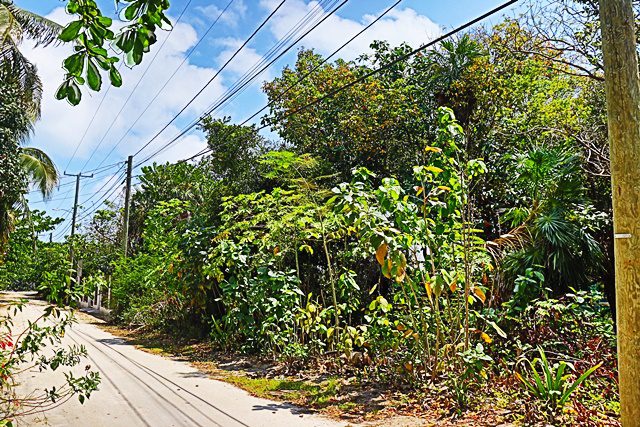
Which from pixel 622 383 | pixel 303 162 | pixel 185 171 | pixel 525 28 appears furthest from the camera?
pixel 185 171

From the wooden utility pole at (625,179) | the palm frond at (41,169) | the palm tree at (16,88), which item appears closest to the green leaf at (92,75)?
the wooden utility pole at (625,179)

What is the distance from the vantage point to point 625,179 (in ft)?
12.7

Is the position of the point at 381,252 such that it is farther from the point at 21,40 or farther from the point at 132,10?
the point at 21,40

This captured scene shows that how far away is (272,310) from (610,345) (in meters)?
5.25

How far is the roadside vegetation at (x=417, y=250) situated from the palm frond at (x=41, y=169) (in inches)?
310

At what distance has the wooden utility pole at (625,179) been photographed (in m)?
3.71

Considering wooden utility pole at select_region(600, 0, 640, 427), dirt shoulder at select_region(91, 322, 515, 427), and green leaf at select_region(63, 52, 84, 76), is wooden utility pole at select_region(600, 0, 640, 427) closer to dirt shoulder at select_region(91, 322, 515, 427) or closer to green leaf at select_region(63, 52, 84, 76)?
dirt shoulder at select_region(91, 322, 515, 427)

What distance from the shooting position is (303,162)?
988cm

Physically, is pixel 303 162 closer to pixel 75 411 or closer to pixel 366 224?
pixel 366 224

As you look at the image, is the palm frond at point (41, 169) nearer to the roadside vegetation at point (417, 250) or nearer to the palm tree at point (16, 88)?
the palm tree at point (16, 88)

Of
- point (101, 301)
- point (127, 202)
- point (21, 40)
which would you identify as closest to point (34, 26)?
point (21, 40)

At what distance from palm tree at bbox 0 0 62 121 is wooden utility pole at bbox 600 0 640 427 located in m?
15.9

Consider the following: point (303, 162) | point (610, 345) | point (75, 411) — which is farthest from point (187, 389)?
point (610, 345)

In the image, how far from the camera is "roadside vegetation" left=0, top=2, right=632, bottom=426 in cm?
598
